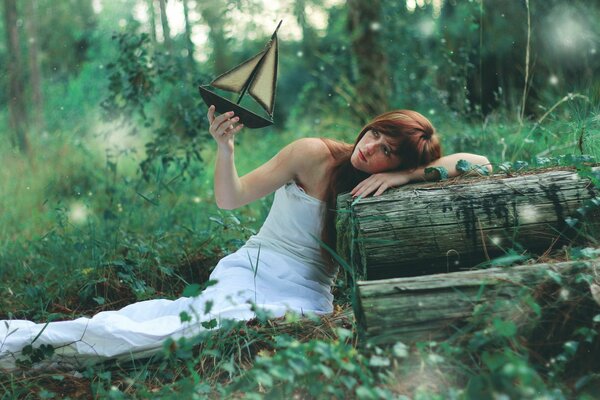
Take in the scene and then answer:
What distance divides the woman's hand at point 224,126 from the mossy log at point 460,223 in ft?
2.27

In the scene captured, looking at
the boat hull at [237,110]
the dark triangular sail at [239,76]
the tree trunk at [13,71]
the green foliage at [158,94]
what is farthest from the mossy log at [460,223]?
the tree trunk at [13,71]

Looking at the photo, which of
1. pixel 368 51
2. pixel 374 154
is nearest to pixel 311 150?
pixel 374 154

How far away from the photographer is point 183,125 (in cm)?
575

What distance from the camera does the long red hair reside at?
10.5ft

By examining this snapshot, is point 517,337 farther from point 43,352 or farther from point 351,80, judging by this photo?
point 351,80

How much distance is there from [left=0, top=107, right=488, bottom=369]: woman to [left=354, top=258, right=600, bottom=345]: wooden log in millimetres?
769

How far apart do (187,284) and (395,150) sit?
4.99 ft

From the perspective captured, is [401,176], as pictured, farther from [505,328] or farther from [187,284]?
[187,284]

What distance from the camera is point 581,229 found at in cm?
298

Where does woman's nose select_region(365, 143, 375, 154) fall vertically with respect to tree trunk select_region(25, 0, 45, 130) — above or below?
above

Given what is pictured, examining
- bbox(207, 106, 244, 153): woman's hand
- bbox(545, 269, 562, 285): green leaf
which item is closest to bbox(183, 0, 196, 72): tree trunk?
bbox(207, 106, 244, 153): woman's hand

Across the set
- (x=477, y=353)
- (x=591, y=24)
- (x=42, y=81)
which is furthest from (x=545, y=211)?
(x=42, y=81)

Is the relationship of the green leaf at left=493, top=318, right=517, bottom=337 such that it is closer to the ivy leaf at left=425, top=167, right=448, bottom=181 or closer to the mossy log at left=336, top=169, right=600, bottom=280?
the mossy log at left=336, top=169, right=600, bottom=280

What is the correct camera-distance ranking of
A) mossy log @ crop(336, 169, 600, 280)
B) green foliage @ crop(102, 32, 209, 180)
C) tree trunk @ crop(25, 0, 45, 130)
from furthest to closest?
tree trunk @ crop(25, 0, 45, 130) < green foliage @ crop(102, 32, 209, 180) < mossy log @ crop(336, 169, 600, 280)
